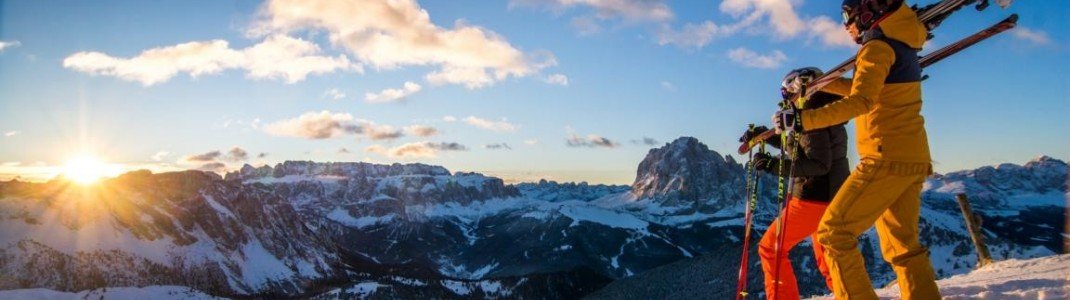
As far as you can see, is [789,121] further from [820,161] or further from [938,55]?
[938,55]

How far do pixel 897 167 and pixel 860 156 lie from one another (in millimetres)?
528

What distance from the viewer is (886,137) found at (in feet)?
26.7

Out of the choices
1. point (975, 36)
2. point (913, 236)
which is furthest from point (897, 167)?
point (975, 36)

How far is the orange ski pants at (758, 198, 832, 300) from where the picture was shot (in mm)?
10062

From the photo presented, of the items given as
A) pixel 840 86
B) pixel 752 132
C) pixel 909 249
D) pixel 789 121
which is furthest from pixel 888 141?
pixel 752 132

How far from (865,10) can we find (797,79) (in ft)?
6.40

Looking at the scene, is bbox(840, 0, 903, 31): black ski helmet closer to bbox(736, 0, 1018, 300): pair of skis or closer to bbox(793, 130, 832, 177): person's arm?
bbox(736, 0, 1018, 300): pair of skis

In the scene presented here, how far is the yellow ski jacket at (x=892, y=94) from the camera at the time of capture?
7.89 meters

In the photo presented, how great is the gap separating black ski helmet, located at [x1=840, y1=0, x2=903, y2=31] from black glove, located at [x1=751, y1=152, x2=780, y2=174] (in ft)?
6.85

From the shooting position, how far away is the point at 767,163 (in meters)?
9.95

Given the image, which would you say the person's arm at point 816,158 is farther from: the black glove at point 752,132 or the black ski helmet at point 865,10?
the black ski helmet at point 865,10

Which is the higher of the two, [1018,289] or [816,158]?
[816,158]

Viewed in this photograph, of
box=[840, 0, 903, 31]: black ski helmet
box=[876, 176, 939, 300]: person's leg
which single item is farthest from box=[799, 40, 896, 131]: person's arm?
box=[876, 176, 939, 300]: person's leg

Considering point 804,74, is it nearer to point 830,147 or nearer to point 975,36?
point 830,147
